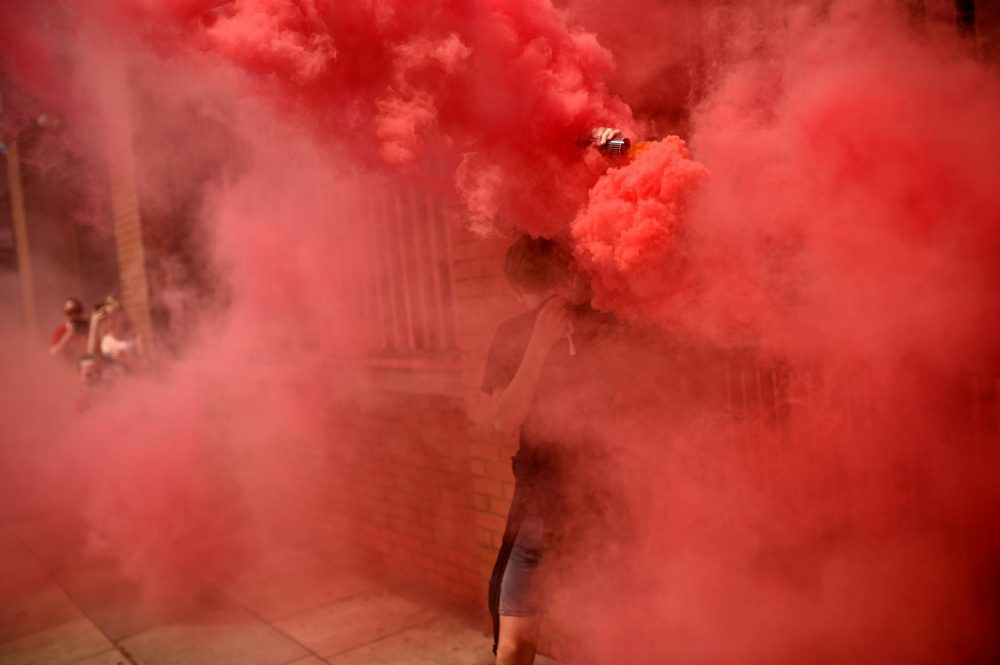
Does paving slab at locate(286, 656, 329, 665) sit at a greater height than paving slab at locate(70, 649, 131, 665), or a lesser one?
greater

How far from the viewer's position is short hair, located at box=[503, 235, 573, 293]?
300 centimetres

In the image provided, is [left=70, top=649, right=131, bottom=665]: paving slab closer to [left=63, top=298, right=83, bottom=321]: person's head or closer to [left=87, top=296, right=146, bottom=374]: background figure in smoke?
[left=87, top=296, right=146, bottom=374]: background figure in smoke

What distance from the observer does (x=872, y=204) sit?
2486 mm

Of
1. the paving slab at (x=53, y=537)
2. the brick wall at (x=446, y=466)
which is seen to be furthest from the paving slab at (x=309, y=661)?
the paving slab at (x=53, y=537)

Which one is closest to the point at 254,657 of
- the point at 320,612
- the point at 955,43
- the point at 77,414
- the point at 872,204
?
the point at 320,612

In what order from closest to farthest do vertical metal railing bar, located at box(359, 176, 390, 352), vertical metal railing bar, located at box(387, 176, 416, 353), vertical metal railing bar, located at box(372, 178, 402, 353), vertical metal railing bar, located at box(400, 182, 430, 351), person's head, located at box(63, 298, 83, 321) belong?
vertical metal railing bar, located at box(400, 182, 430, 351) → vertical metal railing bar, located at box(387, 176, 416, 353) → vertical metal railing bar, located at box(372, 178, 402, 353) → vertical metal railing bar, located at box(359, 176, 390, 352) → person's head, located at box(63, 298, 83, 321)

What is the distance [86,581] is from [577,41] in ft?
18.2

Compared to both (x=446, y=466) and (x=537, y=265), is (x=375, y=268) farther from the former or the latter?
(x=537, y=265)

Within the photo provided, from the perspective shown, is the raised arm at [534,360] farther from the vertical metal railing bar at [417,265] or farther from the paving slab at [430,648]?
the vertical metal railing bar at [417,265]

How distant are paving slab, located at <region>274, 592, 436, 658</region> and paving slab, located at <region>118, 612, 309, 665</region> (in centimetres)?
11

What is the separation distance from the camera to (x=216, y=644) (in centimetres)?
470

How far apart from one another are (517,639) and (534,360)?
1.05 meters

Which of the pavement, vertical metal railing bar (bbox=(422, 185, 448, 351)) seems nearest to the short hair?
vertical metal railing bar (bbox=(422, 185, 448, 351))

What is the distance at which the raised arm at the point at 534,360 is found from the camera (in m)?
2.93
